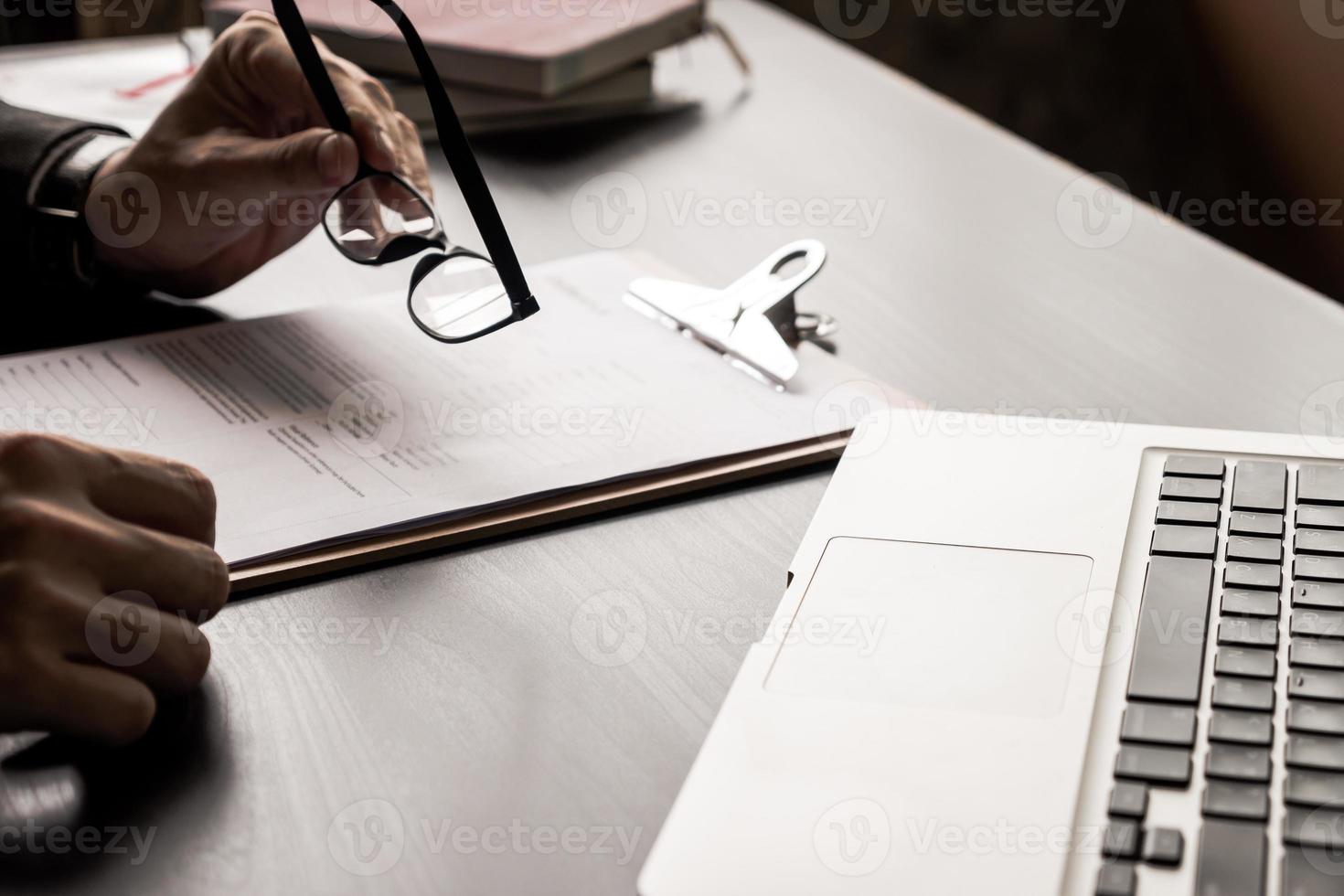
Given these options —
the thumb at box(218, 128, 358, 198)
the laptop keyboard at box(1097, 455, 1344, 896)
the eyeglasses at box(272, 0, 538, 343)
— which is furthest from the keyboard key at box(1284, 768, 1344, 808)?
the thumb at box(218, 128, 358, 198)

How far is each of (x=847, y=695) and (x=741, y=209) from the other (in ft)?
2.04

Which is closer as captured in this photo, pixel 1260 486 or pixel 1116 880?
pixel 1116 880

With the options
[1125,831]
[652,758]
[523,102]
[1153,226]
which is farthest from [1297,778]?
[523,102]

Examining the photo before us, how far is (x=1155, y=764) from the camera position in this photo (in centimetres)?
37

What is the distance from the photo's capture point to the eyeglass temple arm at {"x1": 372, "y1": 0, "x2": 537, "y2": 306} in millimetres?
669

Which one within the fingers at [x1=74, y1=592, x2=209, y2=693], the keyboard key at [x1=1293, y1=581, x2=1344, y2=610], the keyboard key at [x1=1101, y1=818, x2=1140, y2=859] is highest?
the keyboard key at [x1=1293, y1=581, x2=1344, y2=610]

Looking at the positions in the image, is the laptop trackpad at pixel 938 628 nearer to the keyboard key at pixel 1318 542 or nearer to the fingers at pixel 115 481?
the keyboard key at pixel 1318 542

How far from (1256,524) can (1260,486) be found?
0.03 meters

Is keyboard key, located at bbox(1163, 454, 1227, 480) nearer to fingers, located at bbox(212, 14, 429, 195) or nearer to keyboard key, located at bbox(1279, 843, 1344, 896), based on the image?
keyboard key, located at bbox(1279, 843, 1344, 896)

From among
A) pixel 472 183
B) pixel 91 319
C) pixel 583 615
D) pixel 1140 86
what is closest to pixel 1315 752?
pixel 583 615

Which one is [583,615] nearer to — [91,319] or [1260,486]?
[1260,486]

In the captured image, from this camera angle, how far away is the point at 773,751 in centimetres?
40

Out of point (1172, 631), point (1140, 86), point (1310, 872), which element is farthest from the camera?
point (1140, 86)

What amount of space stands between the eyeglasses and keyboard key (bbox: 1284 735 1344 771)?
428mm
